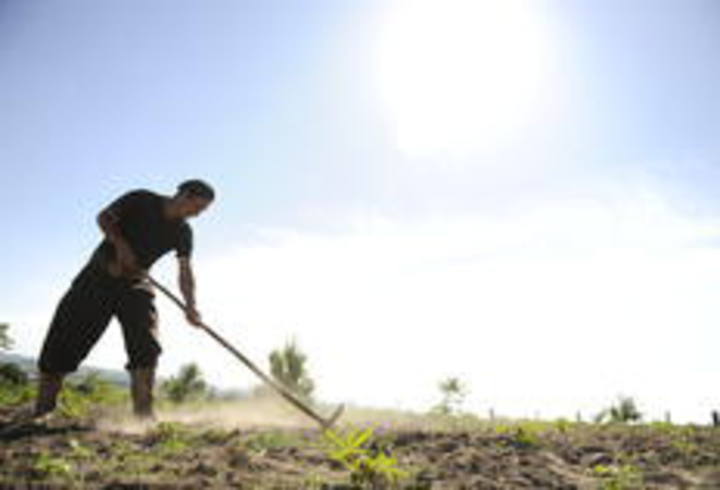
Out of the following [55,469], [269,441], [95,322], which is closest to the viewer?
[55,469]

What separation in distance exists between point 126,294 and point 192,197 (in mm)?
1208

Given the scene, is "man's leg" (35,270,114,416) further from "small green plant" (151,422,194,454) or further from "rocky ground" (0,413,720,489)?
"small green plant" (151,422,194,454)

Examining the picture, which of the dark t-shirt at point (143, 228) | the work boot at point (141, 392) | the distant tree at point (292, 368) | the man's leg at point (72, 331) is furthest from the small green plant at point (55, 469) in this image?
the distant tree at point (292, 368)

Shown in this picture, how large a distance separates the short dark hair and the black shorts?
3.74ft

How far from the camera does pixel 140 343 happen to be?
486 cm

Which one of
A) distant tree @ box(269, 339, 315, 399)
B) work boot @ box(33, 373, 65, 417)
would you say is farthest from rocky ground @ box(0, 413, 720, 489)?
distant tree @ box(269, 339, 315, 399)

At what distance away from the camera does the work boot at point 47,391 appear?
15.6 ft

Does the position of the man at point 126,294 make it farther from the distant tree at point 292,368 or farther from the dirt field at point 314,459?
the distant tree at point 292,368

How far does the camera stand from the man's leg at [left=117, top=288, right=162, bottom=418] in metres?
4.74

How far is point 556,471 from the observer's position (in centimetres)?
321

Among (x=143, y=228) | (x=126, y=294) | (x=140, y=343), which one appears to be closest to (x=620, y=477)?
(x=140, y=343)

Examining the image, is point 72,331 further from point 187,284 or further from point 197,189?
point 197,189

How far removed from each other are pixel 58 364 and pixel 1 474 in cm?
254

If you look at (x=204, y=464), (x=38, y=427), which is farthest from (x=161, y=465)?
(x=38, y=427)
